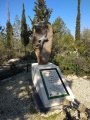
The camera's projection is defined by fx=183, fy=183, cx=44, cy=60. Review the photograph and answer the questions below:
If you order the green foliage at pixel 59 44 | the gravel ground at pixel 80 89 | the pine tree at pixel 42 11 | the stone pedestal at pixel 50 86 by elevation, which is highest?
the pine tree at pixel 42 11

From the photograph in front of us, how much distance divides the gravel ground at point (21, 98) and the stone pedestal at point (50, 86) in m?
0.66

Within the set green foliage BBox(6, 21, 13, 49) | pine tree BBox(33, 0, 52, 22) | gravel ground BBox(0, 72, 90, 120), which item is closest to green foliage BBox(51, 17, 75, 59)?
pine tree BBox(33, 0, 52, 22)

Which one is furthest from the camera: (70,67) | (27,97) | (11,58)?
(11,58)

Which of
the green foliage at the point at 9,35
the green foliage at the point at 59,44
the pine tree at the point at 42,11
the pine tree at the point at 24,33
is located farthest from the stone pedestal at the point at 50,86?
the green foliage at the point at 9,35

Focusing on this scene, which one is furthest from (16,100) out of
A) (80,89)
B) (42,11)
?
(42,11)

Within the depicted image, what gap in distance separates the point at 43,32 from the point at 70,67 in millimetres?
4867

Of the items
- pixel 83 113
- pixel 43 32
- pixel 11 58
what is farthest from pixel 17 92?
pixel 11 58

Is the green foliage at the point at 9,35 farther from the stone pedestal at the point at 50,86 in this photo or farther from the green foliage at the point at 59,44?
the stone pedestal at the point at 50,86

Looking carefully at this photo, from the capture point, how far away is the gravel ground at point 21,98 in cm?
734

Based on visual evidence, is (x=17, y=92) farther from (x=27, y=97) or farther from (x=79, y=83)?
(x=79, y=83)

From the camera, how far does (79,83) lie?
11680mm

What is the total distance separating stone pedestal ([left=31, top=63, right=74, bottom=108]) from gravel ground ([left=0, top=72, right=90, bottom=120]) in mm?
661

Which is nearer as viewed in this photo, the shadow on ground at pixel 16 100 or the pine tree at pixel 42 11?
the shadow on ground at pixel 16 100

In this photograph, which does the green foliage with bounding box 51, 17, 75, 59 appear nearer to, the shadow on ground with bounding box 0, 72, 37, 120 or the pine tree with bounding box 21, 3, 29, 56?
the pine tree with bounding box 21, 3, 29, 56
